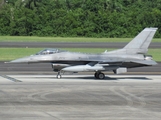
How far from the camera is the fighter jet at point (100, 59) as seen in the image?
32562 mm

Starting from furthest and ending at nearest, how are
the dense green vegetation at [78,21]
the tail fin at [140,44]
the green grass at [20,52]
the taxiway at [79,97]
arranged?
the dense green vegetation at [78,21]
the green grass at [20,52]
the tail fin at [140,44]
the taxiway at [79,97]

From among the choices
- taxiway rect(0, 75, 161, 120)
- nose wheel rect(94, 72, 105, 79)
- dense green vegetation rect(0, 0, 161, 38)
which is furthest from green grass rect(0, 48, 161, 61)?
dense green vegetation rect(0, 0, 161, 38)

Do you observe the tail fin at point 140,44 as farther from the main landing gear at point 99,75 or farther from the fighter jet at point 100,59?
the main landing gear at point 99,75

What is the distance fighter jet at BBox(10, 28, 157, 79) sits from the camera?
32562 mm

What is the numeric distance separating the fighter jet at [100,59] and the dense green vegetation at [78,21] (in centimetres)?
5026

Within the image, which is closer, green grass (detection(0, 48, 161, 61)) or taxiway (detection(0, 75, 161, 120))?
taxiway (detection(0, 75, 161, 120))

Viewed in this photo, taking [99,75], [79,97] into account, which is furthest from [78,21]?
[79,97]

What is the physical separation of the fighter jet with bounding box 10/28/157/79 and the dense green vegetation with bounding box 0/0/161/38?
50258mm

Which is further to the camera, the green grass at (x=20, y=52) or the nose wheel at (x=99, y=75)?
the green grass at (x=20, y=52)

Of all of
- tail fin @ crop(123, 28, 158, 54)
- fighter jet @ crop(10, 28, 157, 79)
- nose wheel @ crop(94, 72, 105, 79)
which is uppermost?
tail fin @ crop(123, 28, 158, 54)

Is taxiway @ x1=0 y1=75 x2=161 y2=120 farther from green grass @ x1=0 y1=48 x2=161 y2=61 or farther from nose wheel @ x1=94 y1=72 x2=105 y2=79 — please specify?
green grass @ x1=0 y1=48 x2=161 y2=61

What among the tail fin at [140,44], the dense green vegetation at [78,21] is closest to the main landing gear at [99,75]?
the tail fin at [140,44]

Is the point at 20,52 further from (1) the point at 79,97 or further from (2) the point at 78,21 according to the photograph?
(2) the point at 78,21

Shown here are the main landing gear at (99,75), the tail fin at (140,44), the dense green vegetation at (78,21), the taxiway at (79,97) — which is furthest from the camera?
the dense green vegetation at (78,21)
